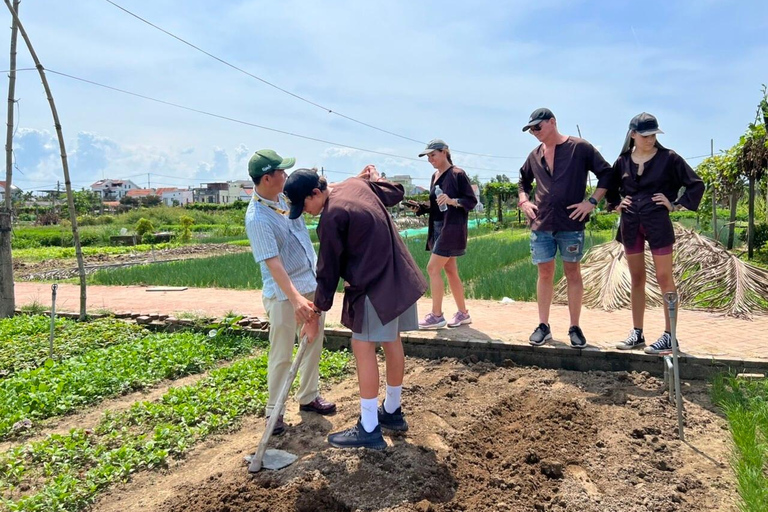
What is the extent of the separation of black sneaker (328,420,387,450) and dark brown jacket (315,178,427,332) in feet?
1.80

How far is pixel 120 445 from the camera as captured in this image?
11.2 ft

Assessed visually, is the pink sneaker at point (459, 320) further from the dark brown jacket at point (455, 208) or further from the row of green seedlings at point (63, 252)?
the row of green seedlings at point (63, 252)

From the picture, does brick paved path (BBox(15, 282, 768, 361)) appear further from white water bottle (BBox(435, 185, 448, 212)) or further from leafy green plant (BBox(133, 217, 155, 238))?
leafy green plant (BBox(133, 217, 155, 238))

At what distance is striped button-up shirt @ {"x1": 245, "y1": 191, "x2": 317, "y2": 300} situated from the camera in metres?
3.18

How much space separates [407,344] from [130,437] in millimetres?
2265

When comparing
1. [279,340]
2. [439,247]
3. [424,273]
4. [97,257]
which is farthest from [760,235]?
[97,257]

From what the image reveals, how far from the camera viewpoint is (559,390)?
12.5ft

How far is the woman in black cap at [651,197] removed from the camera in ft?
12.9

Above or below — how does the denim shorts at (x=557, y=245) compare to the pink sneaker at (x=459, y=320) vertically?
above

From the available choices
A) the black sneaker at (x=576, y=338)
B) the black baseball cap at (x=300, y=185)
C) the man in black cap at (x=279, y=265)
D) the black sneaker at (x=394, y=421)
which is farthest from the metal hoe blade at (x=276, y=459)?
the black sneaker at (x=576, y=338)

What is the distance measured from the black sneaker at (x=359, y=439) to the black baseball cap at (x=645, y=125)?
2637 millimetres

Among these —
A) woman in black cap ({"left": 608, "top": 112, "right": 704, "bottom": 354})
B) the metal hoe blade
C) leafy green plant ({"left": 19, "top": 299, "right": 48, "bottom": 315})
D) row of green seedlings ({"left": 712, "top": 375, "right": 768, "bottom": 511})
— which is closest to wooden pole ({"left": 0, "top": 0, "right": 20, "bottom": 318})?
leafy green plant ({"left": 19, "top": 299, "right": 48, "bottom": 315})

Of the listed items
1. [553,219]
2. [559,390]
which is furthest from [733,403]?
[553,219]

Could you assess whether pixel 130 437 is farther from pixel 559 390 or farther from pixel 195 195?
pixel 195 195
